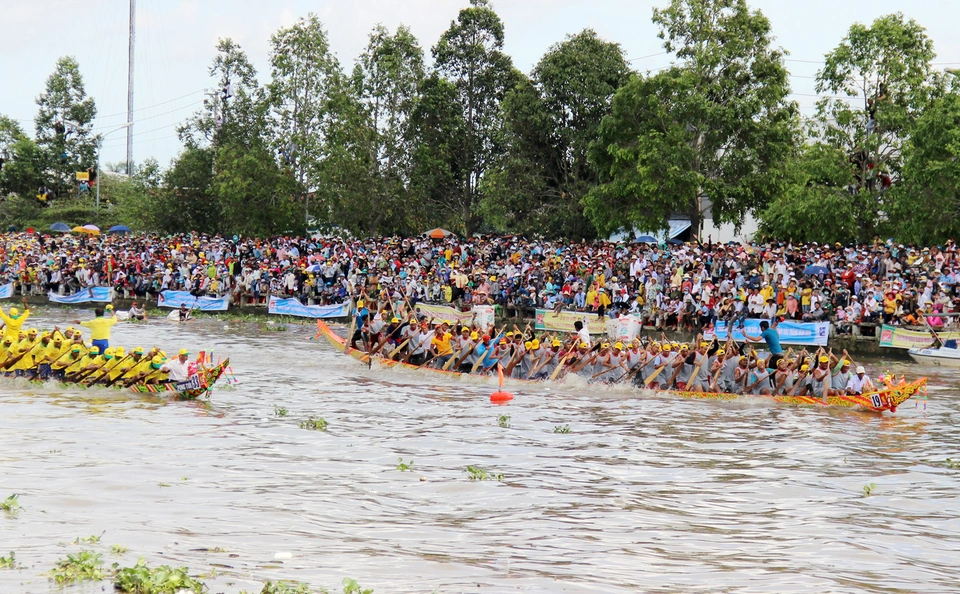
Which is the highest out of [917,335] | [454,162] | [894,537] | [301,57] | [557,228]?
[301,57]

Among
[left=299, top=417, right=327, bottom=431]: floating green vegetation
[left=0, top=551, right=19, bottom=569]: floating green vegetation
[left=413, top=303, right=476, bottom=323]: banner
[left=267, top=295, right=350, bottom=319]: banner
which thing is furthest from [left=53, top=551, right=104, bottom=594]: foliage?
[left=267, top=295, right=350, bottom=319]: banner

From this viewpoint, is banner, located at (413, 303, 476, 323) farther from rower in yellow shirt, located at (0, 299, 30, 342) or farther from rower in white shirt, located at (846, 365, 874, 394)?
rower in white shirt, located at (846, 365, 874, 394)

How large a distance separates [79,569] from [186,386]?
1028cm

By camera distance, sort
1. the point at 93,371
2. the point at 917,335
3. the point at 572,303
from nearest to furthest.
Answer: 1. the point at 93,371
2. the point at 917,335
3. the point at 572,303

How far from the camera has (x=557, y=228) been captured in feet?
127

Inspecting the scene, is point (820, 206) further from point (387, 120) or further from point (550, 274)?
point (387, 120)

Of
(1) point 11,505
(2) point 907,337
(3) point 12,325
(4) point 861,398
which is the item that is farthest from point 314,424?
(2) point 907,337

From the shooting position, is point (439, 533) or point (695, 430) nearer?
point (439, 533)

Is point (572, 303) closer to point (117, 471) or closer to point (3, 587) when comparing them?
point (117, 471)

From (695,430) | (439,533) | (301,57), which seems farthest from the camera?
(301,57)

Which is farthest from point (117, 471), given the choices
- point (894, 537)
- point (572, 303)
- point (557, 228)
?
point (557, 228)

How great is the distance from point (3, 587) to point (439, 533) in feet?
12.8

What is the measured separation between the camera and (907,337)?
24125 mm

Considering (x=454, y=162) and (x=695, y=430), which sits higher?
(x=454, y=162)
